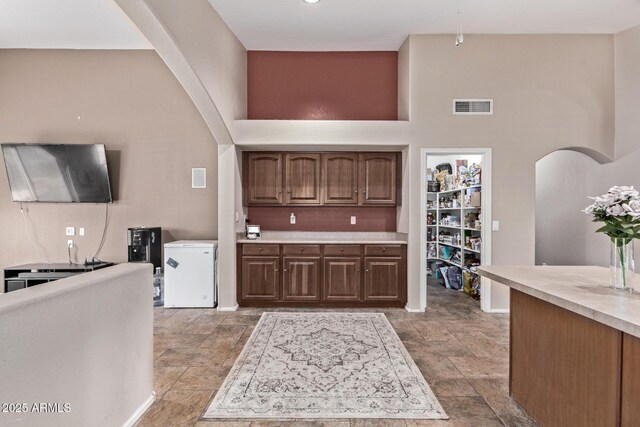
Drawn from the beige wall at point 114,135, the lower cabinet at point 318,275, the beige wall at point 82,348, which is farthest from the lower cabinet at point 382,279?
the beige wall at point 82,348

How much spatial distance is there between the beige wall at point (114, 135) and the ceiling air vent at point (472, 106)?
3617 mm

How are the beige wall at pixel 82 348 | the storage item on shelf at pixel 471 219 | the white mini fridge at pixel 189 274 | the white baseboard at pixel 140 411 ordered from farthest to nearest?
the storage item on shelf at pixel 471 219 → the white mini fridge at pixel 189 274 → the white baseboard at pixel 140 411 → the beige wall at pixel 82 348

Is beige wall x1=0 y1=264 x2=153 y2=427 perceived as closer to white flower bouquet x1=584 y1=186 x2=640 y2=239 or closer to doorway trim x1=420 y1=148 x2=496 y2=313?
white flower bouquet x1=584 y1=186 x2=640 y2=239

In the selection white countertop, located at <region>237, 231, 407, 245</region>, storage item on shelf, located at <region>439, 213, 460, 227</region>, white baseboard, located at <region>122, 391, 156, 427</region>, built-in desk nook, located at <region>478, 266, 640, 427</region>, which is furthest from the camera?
storage item on shelf, located at <region>439, 213, 460, 227</region>

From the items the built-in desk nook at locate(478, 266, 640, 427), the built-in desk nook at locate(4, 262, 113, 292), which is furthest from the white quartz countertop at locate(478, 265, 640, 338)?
the built-in desk nook at locate(4, 262, 113, 292)

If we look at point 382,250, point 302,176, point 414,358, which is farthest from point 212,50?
point 414,358

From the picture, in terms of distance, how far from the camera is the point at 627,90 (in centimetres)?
464

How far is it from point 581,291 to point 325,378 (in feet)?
6.28

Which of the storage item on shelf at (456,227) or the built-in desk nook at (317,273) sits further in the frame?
the storage item on shelf at (456,227)

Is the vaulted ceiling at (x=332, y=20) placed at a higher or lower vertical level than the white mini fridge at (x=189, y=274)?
higher

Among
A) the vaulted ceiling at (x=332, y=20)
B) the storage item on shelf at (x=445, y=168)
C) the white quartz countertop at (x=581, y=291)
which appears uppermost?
the vaulted ceiling at (x=332, y=20)

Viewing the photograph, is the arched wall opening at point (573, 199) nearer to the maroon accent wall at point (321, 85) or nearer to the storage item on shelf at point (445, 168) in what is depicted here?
the storage item on shelf at point (445, 168)

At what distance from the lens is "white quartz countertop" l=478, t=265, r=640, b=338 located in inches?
59.5

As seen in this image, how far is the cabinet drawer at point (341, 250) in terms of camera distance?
4926 mm
